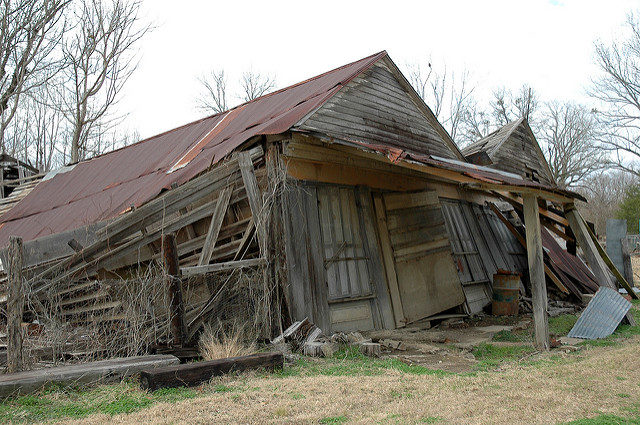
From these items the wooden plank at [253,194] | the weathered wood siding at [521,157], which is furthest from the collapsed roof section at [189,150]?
the weathered wood siding at [521,157]

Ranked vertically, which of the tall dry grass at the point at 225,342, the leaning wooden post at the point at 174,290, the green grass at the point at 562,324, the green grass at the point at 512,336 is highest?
the leaning wooden post at the point at 174,290

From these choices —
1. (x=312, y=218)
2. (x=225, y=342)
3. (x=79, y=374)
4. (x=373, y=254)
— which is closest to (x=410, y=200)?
(x=373, y=254)

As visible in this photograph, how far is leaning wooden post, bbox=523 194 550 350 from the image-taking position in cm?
741

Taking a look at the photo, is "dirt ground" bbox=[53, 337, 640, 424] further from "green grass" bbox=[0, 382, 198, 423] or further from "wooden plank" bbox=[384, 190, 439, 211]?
"wooden plank" bbox=[384, 190, 439, 211]

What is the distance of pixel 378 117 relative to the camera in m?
10.6

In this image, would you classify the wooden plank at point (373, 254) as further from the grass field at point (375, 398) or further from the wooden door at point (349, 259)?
the grass field at point (375, 398)

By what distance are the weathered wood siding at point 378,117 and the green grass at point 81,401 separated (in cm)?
489

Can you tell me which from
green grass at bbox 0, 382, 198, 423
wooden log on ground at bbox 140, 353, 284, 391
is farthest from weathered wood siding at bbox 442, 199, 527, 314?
green grass at bbox 0, 382, 198, 423

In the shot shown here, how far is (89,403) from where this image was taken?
4668mm

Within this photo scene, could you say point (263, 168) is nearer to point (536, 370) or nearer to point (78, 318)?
point (78, 318)

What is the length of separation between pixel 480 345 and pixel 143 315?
471cm

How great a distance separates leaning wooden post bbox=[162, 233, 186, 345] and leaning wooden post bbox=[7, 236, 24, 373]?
5.00 ft

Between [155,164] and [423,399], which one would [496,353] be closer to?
[423,399]

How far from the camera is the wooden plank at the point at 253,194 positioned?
749cm
